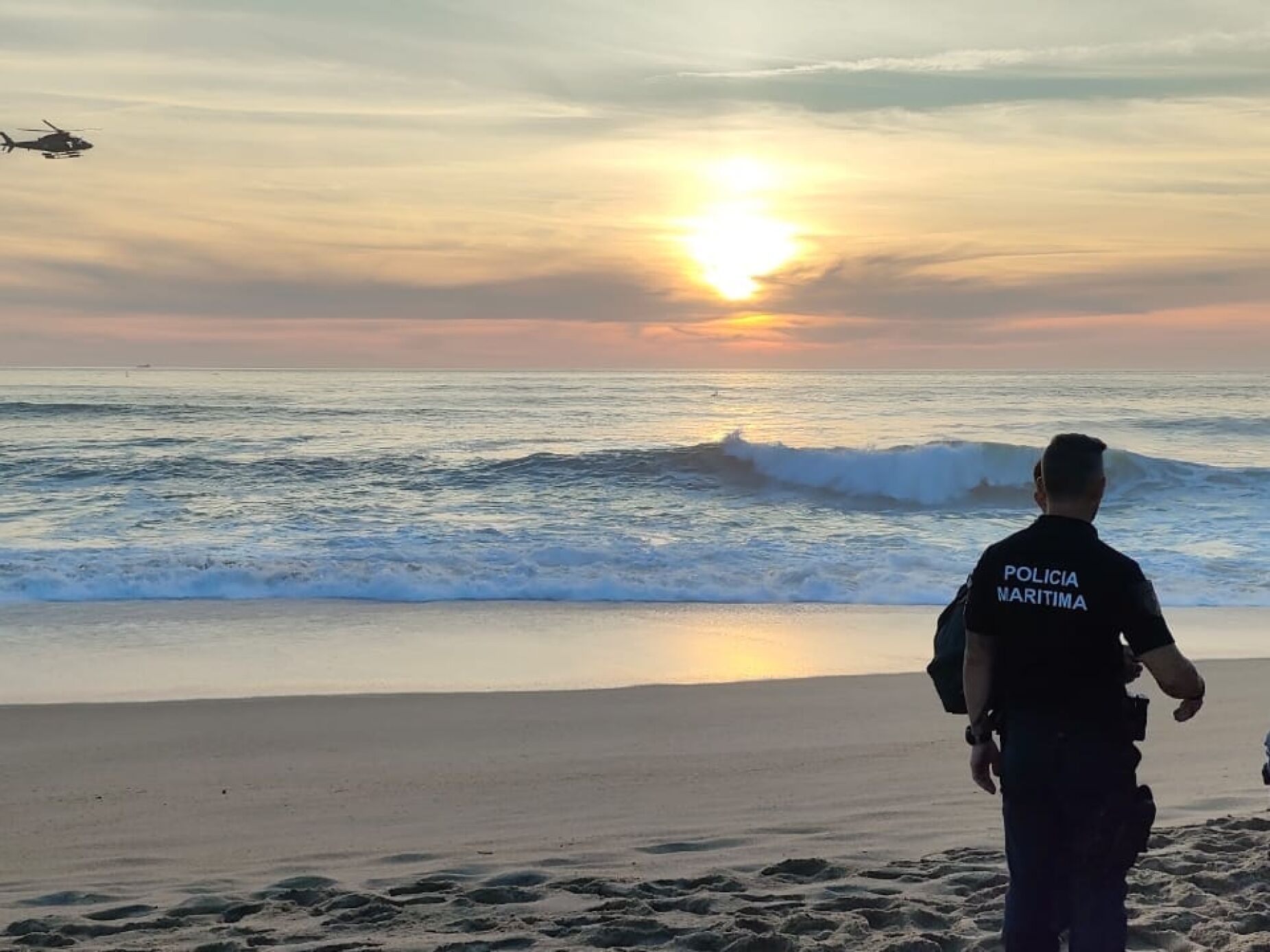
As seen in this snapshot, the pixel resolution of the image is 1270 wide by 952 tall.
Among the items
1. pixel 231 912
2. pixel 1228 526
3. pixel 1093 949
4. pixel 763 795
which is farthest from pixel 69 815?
pixel 1228 526

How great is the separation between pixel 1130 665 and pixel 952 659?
17.7 inches

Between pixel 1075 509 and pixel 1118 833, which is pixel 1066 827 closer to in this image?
pixel 1118 833

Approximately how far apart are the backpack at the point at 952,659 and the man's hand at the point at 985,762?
0.38ft

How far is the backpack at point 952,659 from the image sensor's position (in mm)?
3322

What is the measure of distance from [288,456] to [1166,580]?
2042 cm

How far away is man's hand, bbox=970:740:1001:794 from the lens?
3189 millimetres

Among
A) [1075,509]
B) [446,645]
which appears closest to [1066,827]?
[1075,509]

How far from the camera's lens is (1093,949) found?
3.03 meters

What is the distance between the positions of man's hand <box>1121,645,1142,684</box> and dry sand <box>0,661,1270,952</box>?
1.52 metres

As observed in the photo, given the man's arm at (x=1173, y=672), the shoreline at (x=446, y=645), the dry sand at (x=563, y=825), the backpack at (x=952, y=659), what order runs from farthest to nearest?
the shoreline at (x=446, y=645), the dry sand at (x=563, y=825), the backpack at (x=952, y=659), the man's arm at (x=1173, y=672)

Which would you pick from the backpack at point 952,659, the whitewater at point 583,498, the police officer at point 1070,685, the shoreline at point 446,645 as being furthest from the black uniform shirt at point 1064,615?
the whitewater at point 583,498

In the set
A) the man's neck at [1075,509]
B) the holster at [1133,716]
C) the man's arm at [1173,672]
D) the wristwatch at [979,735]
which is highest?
the man's neck at [1075,509]

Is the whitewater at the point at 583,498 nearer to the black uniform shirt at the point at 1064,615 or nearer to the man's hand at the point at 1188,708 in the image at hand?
the man's hand at the point at 1188,708

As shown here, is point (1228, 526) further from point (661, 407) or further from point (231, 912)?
point (661, 407)
